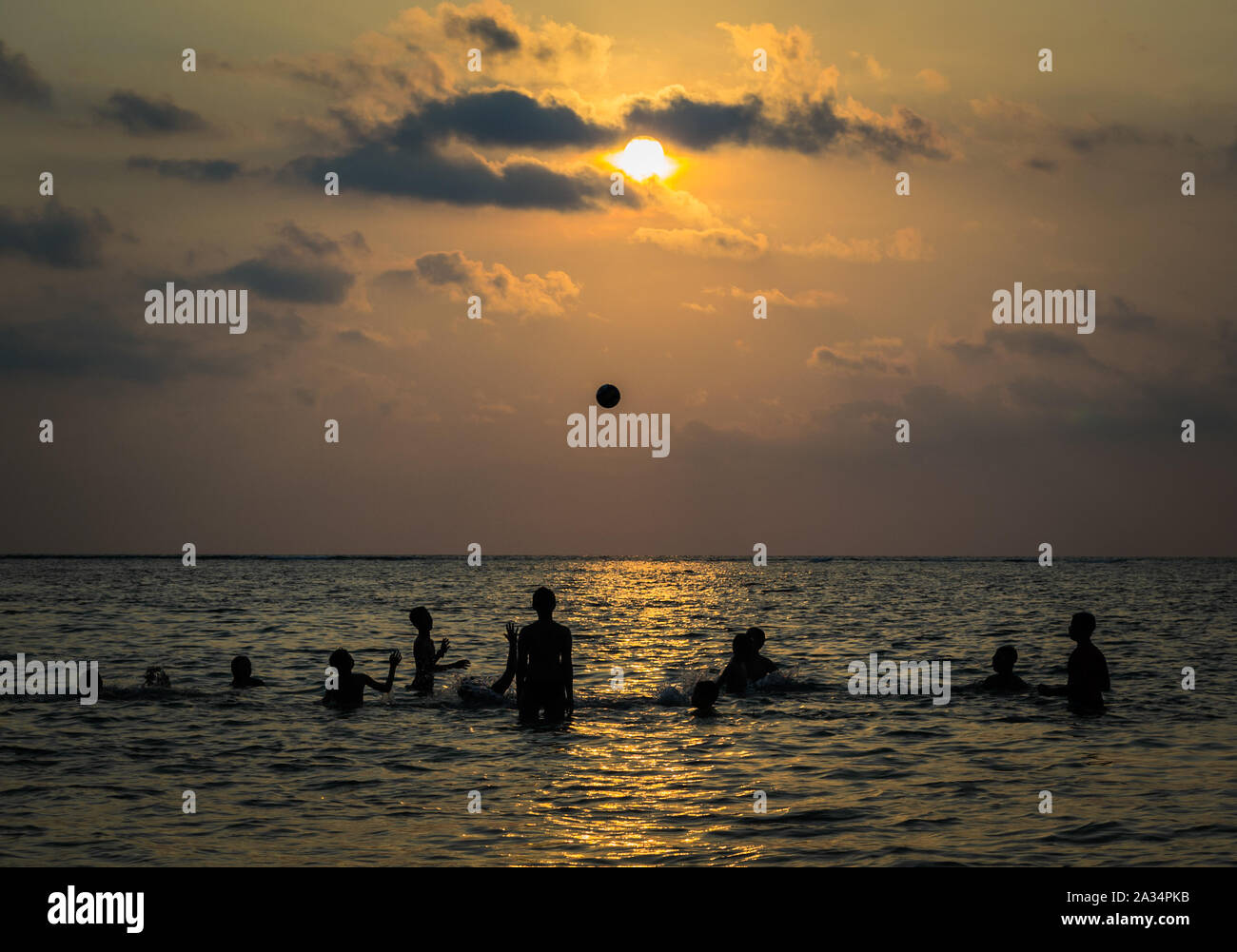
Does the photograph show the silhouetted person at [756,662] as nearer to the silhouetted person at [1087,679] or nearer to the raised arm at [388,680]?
the silhouetted person at [1087,679]

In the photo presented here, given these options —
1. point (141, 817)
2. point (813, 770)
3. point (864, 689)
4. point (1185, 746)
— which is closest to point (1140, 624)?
point (864, 689)

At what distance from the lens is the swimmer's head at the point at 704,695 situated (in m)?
19.1

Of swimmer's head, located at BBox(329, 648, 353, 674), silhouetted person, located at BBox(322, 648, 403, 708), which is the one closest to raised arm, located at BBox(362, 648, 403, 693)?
silhouetted person, located at BBox(322, 648, 403, 708)

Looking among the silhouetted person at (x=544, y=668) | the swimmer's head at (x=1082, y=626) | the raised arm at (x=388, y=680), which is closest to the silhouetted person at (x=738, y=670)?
the silhouetted person at (x=544, y=668)

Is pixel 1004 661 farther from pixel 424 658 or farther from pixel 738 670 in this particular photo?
pixel 424 658

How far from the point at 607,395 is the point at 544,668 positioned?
8849 mm

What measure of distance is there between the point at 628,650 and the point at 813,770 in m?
18.2

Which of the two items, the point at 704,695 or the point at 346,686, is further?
the point at 346,686

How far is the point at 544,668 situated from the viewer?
17.5m

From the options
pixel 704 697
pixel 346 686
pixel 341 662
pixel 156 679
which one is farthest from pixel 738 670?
pixel 156 679

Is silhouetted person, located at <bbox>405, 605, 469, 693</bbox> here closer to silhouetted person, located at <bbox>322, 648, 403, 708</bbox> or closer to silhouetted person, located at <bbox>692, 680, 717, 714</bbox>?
silhouetted person, located at <bbox>322, 648, 403, 708</bbox>

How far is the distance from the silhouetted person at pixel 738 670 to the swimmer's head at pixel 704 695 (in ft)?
7.70

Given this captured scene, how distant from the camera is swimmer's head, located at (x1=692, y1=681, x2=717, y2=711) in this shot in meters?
19.1
